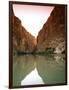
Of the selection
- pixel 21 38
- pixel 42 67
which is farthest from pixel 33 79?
pixel 21 38

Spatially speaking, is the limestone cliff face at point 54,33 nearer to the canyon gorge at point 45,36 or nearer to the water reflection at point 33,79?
the canyon gorge at point 45,36

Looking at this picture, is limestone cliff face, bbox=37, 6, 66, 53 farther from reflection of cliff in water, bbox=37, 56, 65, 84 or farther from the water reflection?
the water reflection

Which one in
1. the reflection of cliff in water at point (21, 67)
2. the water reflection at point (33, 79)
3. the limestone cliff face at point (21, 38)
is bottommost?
the water reflection at point (33, 79)

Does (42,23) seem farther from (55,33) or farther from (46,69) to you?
(46,69)

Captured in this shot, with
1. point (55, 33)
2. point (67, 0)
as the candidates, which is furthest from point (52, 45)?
point (67, 0)

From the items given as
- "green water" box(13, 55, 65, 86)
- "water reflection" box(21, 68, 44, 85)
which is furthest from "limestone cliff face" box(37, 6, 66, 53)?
"water reflection" box(21, 68, 44, 85)

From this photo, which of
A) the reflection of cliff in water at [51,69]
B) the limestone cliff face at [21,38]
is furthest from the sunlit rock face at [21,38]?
the reflection of cliff in water at [51,69]

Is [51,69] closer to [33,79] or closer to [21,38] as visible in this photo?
[33,79]
